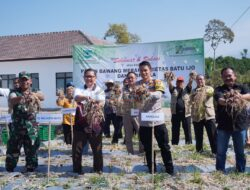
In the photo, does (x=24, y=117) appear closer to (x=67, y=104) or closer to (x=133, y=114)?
(x=133, y=114)

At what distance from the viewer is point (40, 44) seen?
27.8 meters

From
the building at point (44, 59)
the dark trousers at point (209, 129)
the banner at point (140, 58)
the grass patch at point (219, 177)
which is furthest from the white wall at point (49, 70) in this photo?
the grass patch at point (219, 177)

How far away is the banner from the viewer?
1350 cm

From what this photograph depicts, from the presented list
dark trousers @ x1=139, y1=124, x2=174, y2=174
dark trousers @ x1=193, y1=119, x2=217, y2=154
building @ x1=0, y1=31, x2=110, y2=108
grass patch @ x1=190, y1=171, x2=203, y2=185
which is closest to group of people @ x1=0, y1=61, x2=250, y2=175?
dark trousers @ x1=139, y1=124, x2=174, y2=174

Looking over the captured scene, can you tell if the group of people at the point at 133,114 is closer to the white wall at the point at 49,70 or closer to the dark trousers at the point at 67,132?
the dark trousers at the point at 67,132

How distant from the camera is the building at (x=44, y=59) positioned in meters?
25.1

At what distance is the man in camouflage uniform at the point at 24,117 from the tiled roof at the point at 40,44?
1893 centimetres

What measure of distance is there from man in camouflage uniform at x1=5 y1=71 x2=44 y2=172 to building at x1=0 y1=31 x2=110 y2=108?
18.5m

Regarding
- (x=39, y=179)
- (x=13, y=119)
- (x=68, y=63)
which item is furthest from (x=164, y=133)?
(x=68, y=63)

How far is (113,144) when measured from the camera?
30.3ft

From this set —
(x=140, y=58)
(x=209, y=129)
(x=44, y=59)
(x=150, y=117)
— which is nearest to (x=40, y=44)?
(x=44, y=59)

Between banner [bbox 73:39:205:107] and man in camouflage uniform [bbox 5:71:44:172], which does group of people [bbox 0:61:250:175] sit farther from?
banner [bbox 73:39:205:107]

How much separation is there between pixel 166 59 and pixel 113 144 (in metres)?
5.66

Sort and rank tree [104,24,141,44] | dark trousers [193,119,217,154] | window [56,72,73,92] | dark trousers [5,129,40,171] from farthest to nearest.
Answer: tree [104,24,141,44], window [56,72,73,92], dark trousers [193,119,217,154], dark trousers [5,129,40,171]
